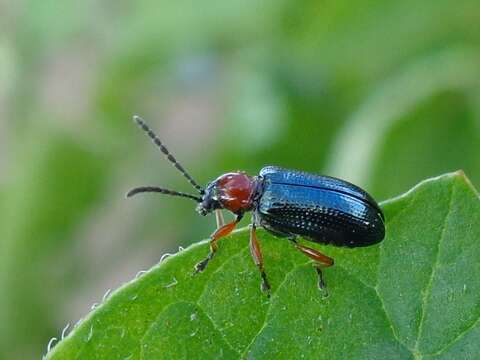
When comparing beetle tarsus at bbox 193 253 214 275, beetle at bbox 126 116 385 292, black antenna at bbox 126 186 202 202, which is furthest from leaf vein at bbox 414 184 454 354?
black antenna at bbox 126 186 202 202

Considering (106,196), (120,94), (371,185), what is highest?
(120,94)

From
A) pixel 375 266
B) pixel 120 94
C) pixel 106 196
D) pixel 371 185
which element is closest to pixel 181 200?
pixel 106 196

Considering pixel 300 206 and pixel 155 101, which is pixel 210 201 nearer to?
pixel 300 206

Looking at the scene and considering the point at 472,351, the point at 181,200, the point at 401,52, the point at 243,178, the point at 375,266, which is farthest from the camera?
the point at 181,200

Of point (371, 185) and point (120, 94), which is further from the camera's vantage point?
point (120, 94)

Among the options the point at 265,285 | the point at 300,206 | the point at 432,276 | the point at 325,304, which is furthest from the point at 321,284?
the point at 300,206

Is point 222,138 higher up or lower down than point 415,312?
lower down

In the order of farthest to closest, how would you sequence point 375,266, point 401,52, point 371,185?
point 401,52 < point 371,185 < point 375,266

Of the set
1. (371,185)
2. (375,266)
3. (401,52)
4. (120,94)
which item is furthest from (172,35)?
(375,266)

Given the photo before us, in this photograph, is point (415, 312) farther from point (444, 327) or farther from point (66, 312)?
point (66, 312)
